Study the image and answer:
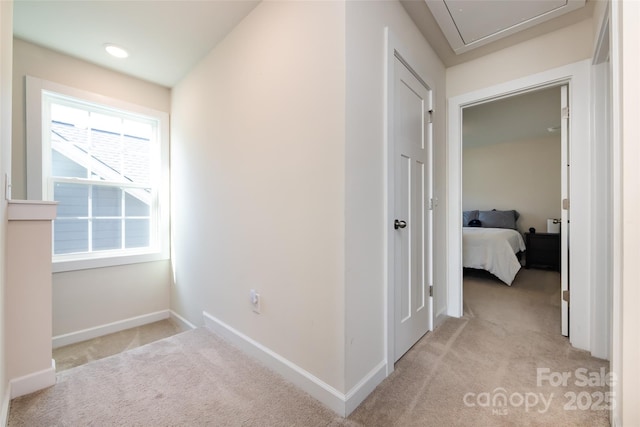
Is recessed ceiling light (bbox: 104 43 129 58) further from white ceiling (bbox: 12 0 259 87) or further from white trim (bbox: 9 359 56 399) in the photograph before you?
white trim (bbox: 9 359 56 399)

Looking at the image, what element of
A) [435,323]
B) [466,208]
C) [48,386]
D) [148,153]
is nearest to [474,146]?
[466,208]

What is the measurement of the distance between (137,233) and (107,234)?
0.86 feet

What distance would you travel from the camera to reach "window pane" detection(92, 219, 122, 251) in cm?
259

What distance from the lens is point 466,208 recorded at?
6.07 meters

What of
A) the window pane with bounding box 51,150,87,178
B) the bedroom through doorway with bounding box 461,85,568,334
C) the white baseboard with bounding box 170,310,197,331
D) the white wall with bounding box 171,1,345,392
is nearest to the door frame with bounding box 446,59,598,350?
the bedroom through doorway with bounding box 461,85,568,334

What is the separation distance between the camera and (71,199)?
2453mm

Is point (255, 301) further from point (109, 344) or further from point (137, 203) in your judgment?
point (137, 203)

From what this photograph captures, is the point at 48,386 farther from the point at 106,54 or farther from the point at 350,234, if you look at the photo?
the point at 106,54

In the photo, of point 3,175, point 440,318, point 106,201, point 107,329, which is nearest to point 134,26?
point 3,175

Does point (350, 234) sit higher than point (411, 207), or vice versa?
point (411, 207)

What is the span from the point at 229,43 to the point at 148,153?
163 cm

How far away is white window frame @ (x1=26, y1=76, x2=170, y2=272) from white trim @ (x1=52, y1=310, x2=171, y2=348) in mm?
599

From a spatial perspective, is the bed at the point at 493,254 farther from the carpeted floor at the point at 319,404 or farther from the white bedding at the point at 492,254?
the carpeted floor at the point at 319,404

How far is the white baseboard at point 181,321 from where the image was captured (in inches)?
104
